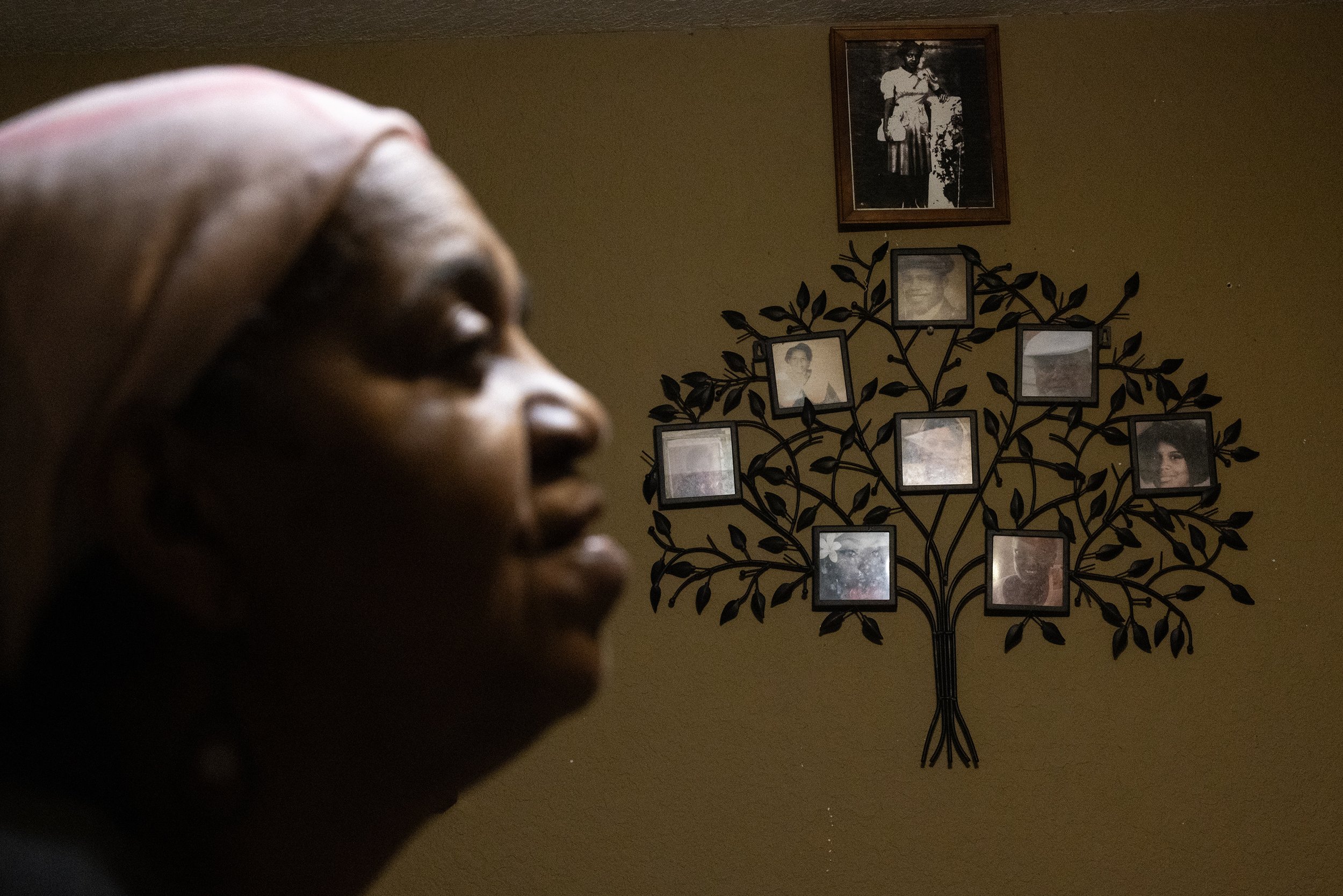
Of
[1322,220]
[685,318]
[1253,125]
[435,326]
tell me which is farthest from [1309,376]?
→ [435,326]

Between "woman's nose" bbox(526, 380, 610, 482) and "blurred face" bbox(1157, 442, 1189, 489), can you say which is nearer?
"woman's nose" bbox(526, 380, 610, 482)

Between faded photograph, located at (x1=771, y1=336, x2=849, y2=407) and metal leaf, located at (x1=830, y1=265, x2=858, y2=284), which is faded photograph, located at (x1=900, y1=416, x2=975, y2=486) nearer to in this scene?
faded photograph, located at (x1=771, y1=336, x2=849, y2=407)

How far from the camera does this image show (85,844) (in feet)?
1.73

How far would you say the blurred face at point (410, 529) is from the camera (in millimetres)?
524

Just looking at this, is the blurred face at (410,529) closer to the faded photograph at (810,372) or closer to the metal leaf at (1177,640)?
the faded photograph at (810,372)

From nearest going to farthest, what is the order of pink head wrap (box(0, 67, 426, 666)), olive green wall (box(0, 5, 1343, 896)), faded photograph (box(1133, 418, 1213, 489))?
1. pink head wrap (box(0, 67, 426, 666))
2. olive green wall (box(0, 5, 1343, 896))
3. faded photograph (box(1133, 418, 1213, 489))

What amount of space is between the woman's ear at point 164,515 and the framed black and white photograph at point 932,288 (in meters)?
2.47

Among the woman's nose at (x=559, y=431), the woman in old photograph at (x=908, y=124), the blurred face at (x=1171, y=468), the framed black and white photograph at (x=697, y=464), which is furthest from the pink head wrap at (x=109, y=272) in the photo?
the blurred face at (x=1171, y=468)

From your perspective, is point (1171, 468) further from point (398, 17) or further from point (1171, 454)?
point (398, 17)

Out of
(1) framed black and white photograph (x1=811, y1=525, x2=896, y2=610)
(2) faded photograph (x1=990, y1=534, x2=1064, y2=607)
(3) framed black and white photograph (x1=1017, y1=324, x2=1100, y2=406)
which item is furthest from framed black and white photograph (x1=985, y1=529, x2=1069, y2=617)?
(3) framed black and white photograph (x1=1017, y1=324, x2=1100, y2=406)

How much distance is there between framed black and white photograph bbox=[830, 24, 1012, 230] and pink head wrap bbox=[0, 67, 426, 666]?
8.11 feet

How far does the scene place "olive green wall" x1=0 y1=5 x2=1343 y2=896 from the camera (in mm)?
2701

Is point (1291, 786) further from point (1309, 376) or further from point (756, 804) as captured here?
point (756, 804)

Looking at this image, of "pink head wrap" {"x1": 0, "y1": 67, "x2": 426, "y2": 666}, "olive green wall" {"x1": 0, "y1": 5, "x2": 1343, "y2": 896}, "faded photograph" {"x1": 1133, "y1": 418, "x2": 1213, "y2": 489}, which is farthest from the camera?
"faded photograph" {"x1": 1133, "y1": 418, "x2": 1213, "y2": 489}
